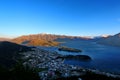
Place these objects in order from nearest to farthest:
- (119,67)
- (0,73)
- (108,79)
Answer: (0,73), (108,79), (119,67)

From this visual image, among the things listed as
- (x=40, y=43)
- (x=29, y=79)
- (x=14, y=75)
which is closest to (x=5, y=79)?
(x=14, y=75)

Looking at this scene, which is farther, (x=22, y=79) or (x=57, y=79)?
(x=57, y=79)

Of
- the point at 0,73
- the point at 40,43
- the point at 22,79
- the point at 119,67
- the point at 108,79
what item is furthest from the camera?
the point at 40,43

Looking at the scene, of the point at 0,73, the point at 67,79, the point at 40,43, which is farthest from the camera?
the point at 40,43

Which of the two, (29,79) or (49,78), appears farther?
(49,78)

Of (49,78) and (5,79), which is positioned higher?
(5,79)

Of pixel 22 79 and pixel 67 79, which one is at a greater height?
pixel 22 79

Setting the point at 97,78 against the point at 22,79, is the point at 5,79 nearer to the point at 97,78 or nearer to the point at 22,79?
the point at 22,79

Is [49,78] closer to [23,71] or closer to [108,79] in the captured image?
[108,79]

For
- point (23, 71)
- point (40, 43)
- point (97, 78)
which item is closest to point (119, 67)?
point (97, 78)
